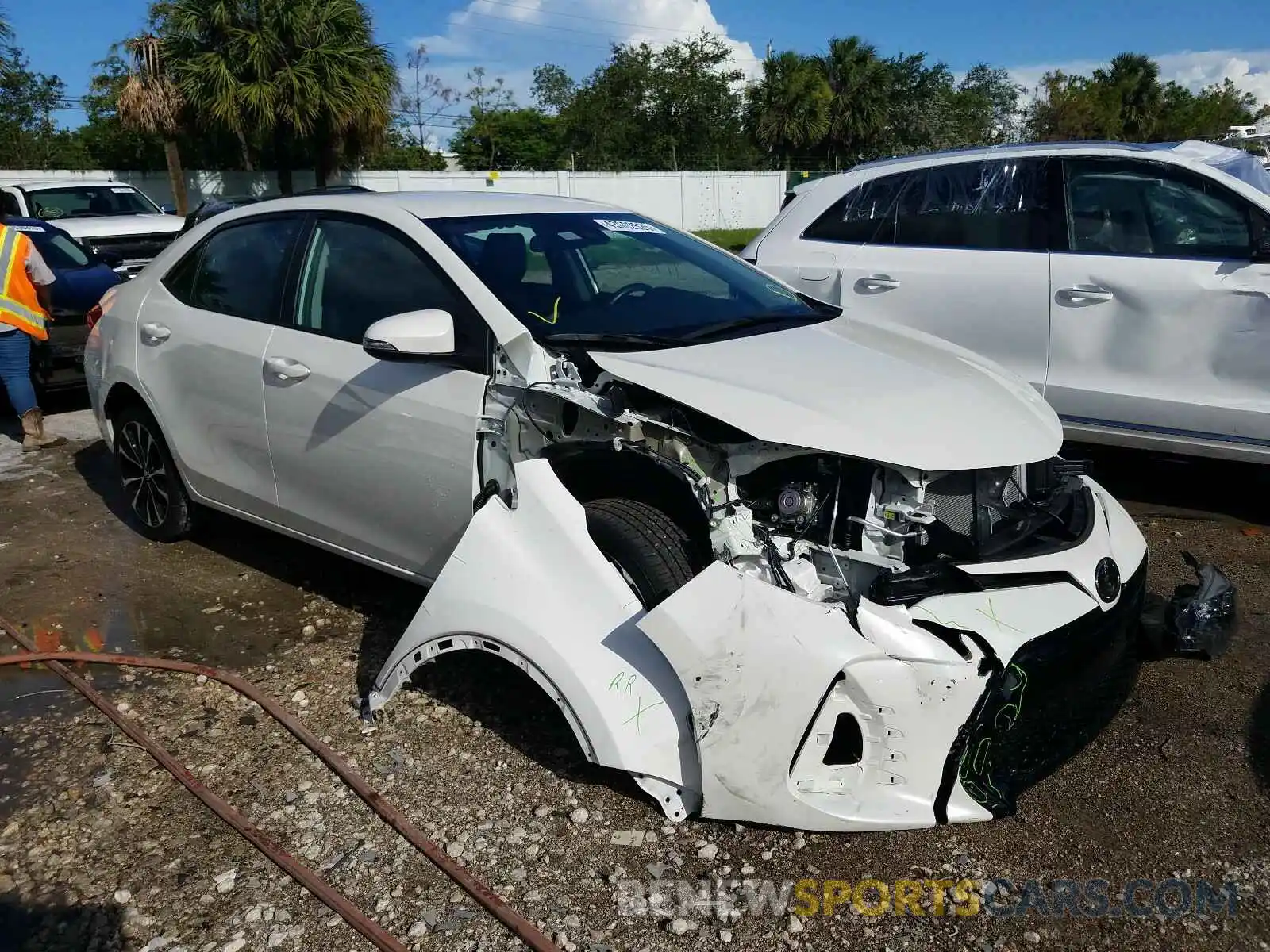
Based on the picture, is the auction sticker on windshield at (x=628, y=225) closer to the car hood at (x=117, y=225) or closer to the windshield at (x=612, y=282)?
the windshield at (x=612, y=282)

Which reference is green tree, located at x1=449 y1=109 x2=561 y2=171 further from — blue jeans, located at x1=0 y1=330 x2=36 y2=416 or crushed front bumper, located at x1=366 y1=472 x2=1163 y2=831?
crushed front bumper, located at x1=366 y1=472 x2=1163 y2=831

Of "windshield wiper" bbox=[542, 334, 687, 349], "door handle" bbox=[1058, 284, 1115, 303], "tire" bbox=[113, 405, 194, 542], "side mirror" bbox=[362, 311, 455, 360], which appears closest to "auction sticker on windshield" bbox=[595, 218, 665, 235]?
"windshield wiper" bbox=[542, 334, 687, 349]

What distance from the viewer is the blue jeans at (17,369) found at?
7371 millimetres

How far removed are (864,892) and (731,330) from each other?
72.1 inches

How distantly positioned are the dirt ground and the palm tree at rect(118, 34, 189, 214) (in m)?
22.6

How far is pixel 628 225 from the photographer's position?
4.40m

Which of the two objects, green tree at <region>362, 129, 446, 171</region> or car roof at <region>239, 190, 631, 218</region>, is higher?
green tree at <region>362, 129, 446, 171</region>

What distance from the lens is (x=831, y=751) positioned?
2.80 metres

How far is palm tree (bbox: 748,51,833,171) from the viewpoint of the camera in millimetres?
43469

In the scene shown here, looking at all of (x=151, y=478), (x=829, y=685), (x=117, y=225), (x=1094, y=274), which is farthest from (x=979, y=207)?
(x=117, y=225)

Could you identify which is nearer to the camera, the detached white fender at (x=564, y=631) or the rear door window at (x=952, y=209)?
the detached white fender at (x=564, y=631)

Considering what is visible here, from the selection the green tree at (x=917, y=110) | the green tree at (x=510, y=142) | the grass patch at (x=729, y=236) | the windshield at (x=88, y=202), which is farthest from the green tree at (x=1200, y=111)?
the windshield at (x=88, y=202)

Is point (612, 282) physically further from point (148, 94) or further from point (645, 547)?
point (148, 94)

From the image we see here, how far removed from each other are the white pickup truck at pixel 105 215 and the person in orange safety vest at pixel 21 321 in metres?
3.48
